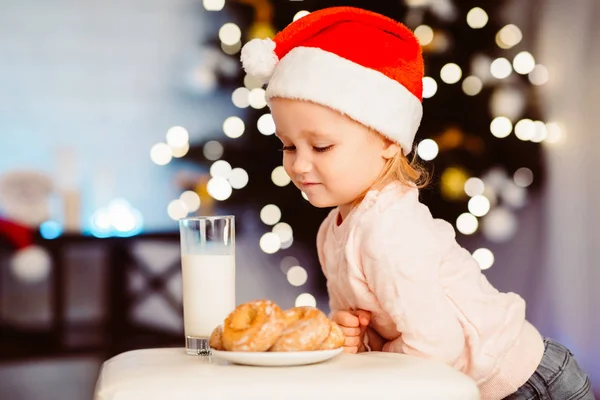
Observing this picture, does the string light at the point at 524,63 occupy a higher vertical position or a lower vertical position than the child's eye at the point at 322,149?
higher

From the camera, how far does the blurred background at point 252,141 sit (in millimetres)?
3104

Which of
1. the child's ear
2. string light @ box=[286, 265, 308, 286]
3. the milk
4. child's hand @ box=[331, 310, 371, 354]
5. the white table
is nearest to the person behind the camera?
the white table

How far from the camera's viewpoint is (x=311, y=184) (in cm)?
132

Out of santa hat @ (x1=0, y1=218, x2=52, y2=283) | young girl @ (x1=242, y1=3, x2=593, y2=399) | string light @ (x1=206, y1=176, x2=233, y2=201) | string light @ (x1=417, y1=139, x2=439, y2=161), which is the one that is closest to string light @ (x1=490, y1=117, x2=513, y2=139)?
string light @ (x1=417, y1=139, x2=439, y2=161)

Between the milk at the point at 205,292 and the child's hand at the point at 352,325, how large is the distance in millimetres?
203

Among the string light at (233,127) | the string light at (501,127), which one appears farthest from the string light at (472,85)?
the string light at (233,127)

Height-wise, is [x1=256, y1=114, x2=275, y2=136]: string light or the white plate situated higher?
[x1=256, y1=114, x2=275, y2=136]: string light

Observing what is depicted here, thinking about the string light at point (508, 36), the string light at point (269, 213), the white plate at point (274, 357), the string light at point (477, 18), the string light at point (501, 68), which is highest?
the string light at point (477, 18)

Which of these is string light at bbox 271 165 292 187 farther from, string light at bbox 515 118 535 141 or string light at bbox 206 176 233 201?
string light at bbox 515 118 535 141

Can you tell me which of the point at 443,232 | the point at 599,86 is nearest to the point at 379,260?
the point at 443,232

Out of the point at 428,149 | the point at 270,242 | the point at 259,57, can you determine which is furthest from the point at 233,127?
the point at 259,57

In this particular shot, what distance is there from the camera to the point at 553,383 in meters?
1.33

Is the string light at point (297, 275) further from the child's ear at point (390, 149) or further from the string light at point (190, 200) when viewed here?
the child's ear at point (390, 149)

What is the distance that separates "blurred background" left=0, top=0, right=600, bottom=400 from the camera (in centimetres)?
310
